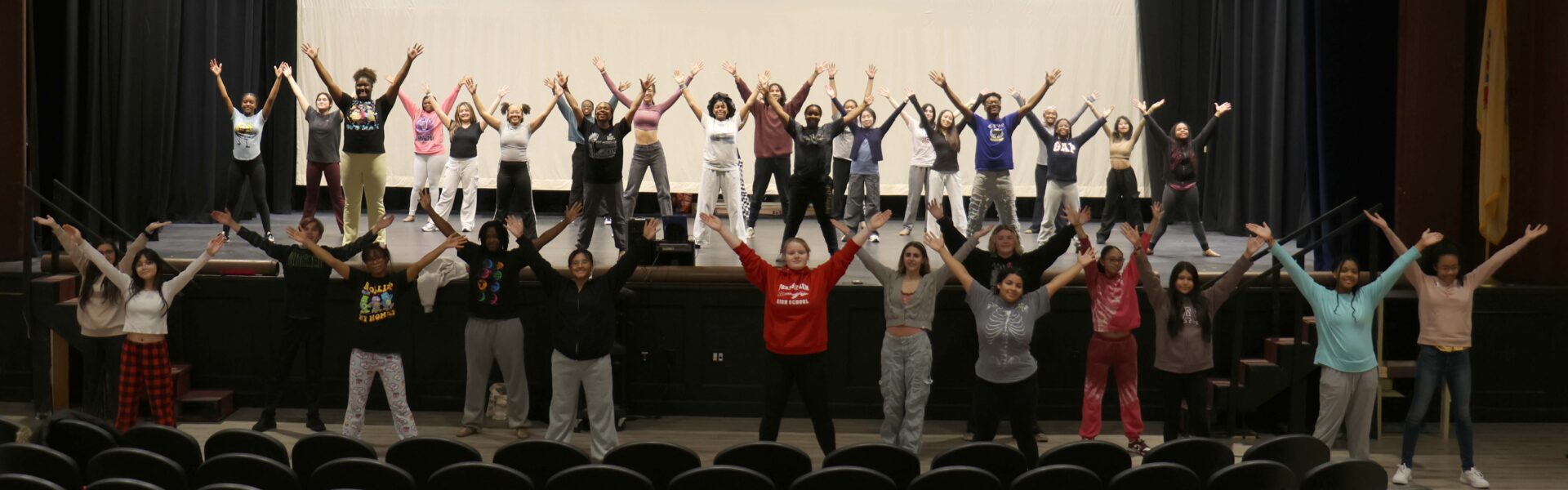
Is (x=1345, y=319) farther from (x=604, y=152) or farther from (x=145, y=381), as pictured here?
(x=145, y=381)

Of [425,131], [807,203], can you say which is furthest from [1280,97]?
[425,131]

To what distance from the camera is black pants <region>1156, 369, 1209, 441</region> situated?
8.58m

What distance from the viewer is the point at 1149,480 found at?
5664mm

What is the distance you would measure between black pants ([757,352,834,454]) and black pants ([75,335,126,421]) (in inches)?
157

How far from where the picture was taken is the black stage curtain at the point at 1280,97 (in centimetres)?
988

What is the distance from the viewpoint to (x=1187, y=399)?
8.69 m

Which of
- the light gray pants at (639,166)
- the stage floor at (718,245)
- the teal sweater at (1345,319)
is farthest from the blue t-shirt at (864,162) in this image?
the teal sweater at (1345,319)

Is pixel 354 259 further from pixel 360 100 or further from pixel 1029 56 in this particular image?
pixel 1029 56

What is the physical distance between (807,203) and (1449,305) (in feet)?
14.2

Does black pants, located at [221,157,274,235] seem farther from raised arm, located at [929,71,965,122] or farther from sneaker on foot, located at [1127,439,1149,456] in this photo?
sneaker on foot, located at [1127,439,1149,456]

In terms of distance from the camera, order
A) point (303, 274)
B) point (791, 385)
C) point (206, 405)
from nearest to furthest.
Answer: point (791, 385) < point (303, 274) < point (206, 405)

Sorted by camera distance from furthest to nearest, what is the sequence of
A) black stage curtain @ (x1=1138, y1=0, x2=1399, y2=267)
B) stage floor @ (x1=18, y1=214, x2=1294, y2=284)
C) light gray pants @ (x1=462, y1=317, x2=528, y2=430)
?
stage floor @ (x1=18, y1=214, x2=1294, y2=284)
black stage curtain @ (x1=1138, y1=0, x2=1399, y2=267)
light gray pants @ (x1=462, y1=317, x2=528, y2=430)

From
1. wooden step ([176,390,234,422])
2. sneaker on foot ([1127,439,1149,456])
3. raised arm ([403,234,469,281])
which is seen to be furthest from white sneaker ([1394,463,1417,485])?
wooden step ([176,390,234,422])

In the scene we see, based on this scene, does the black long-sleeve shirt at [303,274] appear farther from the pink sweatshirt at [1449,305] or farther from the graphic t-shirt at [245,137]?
the pink sweatshirt at [1449,305]
